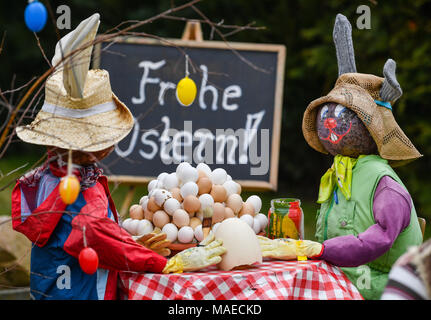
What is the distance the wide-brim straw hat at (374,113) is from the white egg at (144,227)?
94 centimetres

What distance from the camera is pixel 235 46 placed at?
4500 millimetres

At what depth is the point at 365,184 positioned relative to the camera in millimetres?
2701

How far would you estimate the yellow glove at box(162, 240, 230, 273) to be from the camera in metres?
2.39

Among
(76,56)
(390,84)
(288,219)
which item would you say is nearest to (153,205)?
(288,219)

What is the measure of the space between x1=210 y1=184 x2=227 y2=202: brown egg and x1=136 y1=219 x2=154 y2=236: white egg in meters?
0.30

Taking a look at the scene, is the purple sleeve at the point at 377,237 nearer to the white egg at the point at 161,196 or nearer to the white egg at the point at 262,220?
the white egg at the point at 262,220

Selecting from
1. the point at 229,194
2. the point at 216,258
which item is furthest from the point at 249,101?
the point at 216,258

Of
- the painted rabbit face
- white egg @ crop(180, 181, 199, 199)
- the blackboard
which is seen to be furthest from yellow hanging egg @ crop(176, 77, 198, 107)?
→ the blackboard

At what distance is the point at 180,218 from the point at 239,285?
43cm

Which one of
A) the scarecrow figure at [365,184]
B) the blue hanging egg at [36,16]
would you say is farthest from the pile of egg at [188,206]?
the blue hanging egg at [36,16]

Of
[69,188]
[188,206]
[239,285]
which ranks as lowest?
[239,285]

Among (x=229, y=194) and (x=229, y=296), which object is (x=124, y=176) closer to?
(x=229, y=194)

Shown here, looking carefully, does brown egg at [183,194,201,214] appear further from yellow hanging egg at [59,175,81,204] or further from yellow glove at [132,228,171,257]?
yellow hanging egg at [59,175,81,204]

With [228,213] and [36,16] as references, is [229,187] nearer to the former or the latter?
[228,213]
